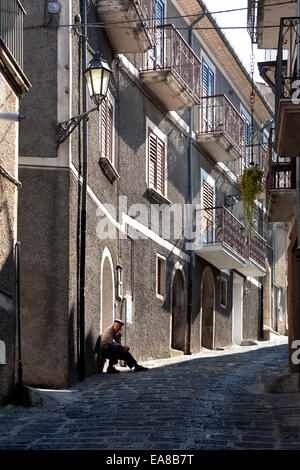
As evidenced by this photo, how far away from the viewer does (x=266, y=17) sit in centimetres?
1794

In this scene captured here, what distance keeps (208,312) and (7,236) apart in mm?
15310

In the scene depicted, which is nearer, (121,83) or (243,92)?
(121,83)

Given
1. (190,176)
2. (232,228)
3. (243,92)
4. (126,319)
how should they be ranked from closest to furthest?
(126,319) < (190,176) < (232,228) < (243,92)

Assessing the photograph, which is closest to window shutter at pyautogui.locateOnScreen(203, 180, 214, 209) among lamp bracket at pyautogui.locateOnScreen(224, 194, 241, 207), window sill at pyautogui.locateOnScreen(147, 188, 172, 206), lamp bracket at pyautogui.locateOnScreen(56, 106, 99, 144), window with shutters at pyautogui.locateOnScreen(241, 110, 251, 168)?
lamp bracket at pyautogui.locateOnScreen(224, 194, 241, 207)

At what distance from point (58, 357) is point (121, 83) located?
22.0 ft

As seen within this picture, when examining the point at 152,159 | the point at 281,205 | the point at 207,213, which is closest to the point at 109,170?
the point at 281,205

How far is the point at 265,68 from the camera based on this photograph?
19844 mm

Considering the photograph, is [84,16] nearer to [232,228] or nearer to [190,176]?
[190,176]

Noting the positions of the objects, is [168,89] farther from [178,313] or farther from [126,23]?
[178,313]

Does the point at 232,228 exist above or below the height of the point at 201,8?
below

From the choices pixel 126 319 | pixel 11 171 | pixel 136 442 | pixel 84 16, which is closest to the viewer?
pixel 136 442

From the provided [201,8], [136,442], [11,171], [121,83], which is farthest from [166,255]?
[136,442]

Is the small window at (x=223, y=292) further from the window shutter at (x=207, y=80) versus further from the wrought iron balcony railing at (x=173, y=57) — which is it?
the wrought iron balcony railing at (x=173, y=57)
